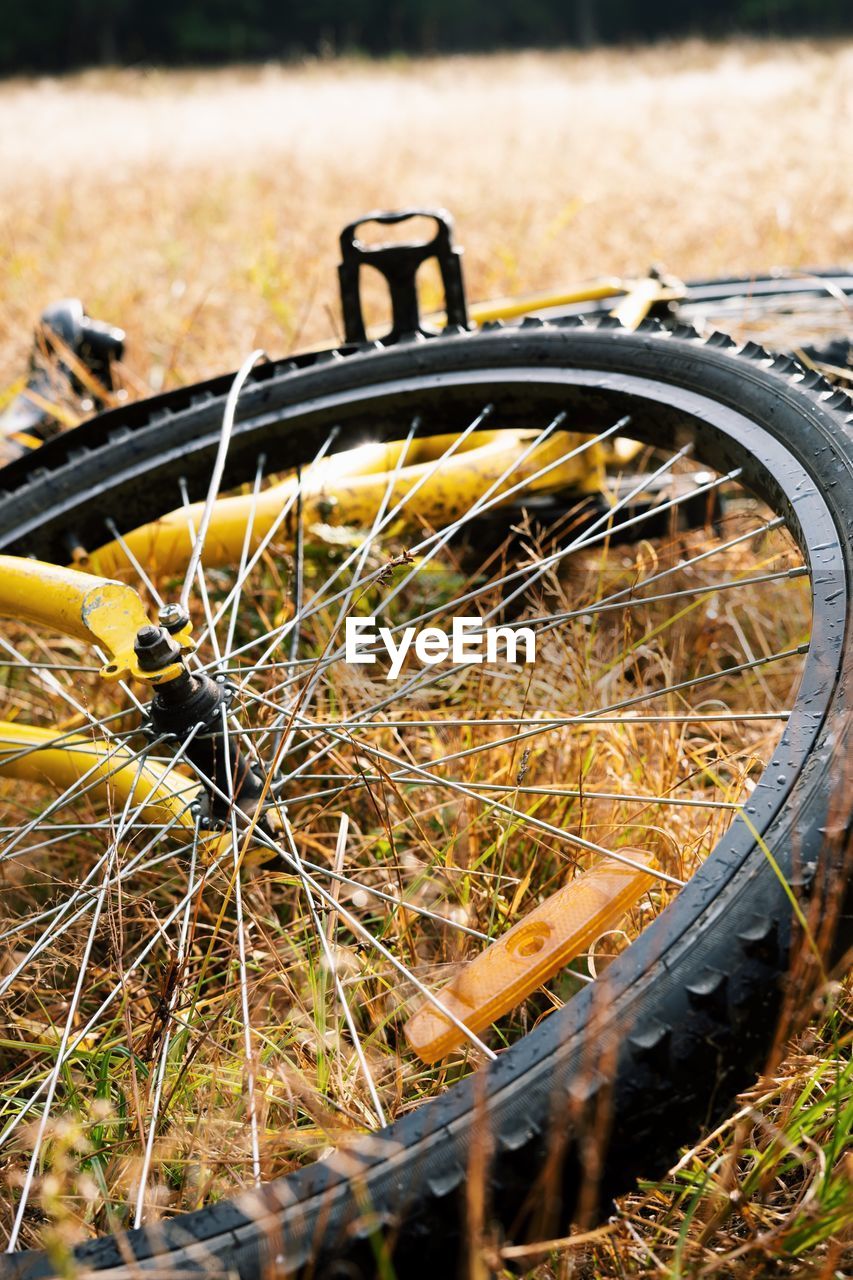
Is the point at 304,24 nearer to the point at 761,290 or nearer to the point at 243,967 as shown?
the point at 761,290

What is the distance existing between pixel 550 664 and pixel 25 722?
0.92m

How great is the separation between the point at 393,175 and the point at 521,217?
1639mm

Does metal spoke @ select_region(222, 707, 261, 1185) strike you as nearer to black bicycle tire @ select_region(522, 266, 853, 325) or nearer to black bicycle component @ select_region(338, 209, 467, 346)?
black bicycle component @ select_region(338, 209, 467, 346)

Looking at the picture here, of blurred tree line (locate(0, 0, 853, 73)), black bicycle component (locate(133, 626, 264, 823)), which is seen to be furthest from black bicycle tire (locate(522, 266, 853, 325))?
blurred tree line (locate(0, 0, 853, 73))

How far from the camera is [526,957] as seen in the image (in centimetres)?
103

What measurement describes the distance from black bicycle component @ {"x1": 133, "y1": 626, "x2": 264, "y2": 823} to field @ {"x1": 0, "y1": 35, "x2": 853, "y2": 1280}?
621mm

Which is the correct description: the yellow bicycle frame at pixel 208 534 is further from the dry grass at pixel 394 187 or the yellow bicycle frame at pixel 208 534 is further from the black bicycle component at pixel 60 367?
the dry grass at pixel 394 187

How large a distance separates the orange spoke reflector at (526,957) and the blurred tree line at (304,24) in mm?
18209

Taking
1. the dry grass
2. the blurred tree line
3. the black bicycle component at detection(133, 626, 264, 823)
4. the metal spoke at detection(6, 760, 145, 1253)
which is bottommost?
the metal spoke at detection(6, 760, 145, 1253)

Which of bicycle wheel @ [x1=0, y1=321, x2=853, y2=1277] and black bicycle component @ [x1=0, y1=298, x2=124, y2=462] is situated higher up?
black bicycle component @ [x1=0, y1=298, x2=124, y2=462]

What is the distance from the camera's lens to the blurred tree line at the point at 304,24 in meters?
17.7

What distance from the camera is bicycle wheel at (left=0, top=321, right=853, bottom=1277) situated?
0.83 meters

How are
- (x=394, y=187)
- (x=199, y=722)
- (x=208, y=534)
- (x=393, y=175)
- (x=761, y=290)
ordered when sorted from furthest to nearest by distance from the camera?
(x=393, y=175)
(x=394, y=187)
(x=761, y=290)
(x=208, y=534)
(x=199, y=722)

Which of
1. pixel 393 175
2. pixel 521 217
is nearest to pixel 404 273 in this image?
pixel 521 217
